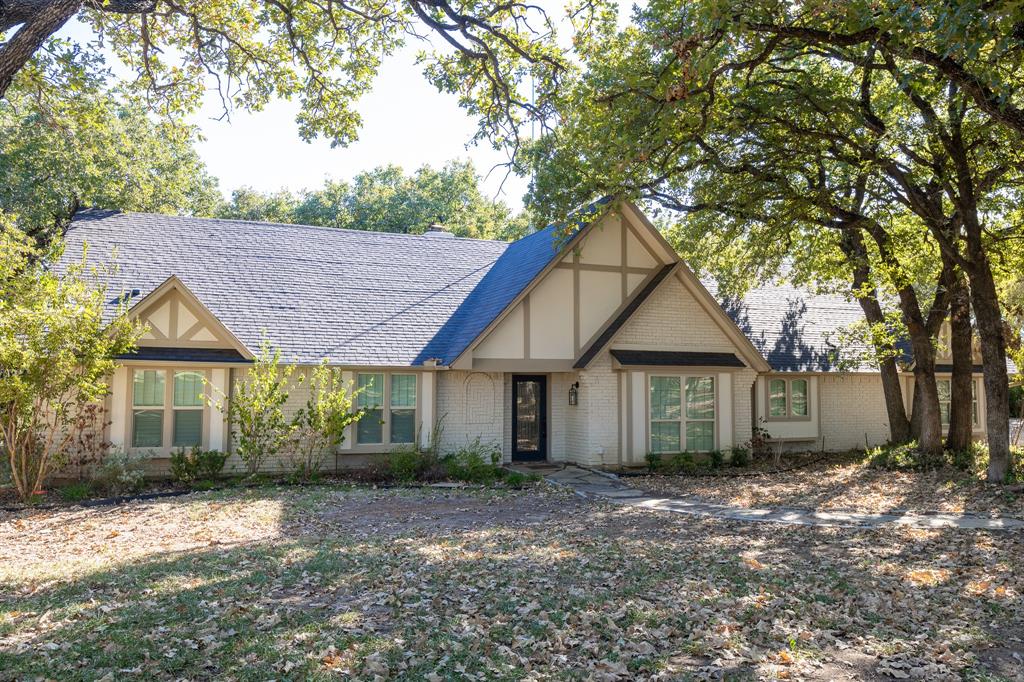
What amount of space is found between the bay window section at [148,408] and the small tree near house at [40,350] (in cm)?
156

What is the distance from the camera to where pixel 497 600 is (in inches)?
286

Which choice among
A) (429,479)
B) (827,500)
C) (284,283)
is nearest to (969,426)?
(827,500)

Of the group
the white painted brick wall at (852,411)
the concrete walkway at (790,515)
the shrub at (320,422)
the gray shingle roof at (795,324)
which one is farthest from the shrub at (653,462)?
the white painted brick wall at (852,411)

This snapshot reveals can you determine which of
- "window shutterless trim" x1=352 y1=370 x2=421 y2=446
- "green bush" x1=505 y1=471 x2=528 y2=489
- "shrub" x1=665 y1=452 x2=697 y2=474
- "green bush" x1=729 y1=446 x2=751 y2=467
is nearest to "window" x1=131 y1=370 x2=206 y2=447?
"window shutterless trim" x1=352 y1=370 x2=421 y2=446

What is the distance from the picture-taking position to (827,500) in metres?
14.3

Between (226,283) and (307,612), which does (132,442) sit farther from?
(307,612)

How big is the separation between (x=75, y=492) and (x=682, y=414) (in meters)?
12.7

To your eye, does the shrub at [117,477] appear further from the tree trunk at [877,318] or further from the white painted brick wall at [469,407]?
the tree trunk at [877,318]

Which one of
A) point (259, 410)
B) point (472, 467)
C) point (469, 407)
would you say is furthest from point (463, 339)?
point (259, 410)

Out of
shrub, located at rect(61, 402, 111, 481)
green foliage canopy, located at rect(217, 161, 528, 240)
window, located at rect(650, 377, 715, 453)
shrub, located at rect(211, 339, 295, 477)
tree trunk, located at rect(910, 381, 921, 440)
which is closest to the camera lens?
shrub, located at rect(61, 402, 111, 481)

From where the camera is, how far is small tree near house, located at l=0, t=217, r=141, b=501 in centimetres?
1265

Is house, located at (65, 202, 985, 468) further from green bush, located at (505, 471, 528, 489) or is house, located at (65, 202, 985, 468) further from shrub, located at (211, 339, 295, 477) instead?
green bush, located at (505, 471, 528, 489)

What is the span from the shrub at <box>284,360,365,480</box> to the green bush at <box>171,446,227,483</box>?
56.7 inches

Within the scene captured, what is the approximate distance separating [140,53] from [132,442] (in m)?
7.50
